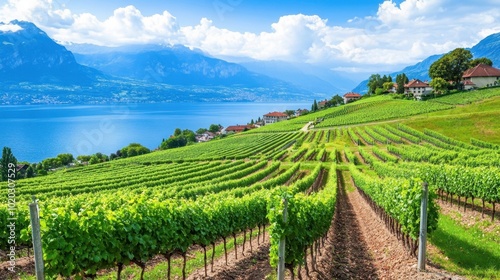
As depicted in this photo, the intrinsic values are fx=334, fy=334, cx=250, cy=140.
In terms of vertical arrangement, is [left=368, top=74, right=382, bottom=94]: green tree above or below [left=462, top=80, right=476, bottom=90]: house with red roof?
above

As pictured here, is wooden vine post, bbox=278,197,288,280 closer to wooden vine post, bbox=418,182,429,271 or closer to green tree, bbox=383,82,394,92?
wooden vine post, bbox=418,182,429,271

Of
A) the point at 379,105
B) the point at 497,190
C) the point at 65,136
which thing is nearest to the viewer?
the point at 497,190

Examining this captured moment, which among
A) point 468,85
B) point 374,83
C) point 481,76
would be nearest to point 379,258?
point 468,85

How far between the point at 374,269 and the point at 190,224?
264 inches

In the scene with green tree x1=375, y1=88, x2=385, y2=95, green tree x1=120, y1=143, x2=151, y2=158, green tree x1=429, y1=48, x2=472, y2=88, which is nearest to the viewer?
green tree x1=429, y1=48, x2=472, y2=88

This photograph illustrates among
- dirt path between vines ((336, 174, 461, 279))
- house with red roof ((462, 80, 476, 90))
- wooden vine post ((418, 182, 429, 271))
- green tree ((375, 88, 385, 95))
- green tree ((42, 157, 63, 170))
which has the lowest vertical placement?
green tree ((42, 157, 63, 170))

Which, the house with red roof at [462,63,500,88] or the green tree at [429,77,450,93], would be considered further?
the house with red roof at [462,63,500,88]

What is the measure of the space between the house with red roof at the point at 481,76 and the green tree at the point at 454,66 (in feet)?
7.22

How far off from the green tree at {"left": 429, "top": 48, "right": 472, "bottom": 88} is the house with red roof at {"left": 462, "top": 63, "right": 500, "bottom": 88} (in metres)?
2.20

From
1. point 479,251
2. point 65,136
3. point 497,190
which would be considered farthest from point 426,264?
point 65,136

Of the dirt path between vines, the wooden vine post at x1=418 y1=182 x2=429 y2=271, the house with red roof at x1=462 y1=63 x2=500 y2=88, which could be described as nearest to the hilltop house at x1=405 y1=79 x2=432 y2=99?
the house with red roof at x1=462 y1=63 x2=500 y2=88

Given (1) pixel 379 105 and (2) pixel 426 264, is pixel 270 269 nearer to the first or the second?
(2) pixel 426 264

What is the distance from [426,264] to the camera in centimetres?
1112

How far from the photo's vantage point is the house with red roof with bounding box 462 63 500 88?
105500 millimetres
